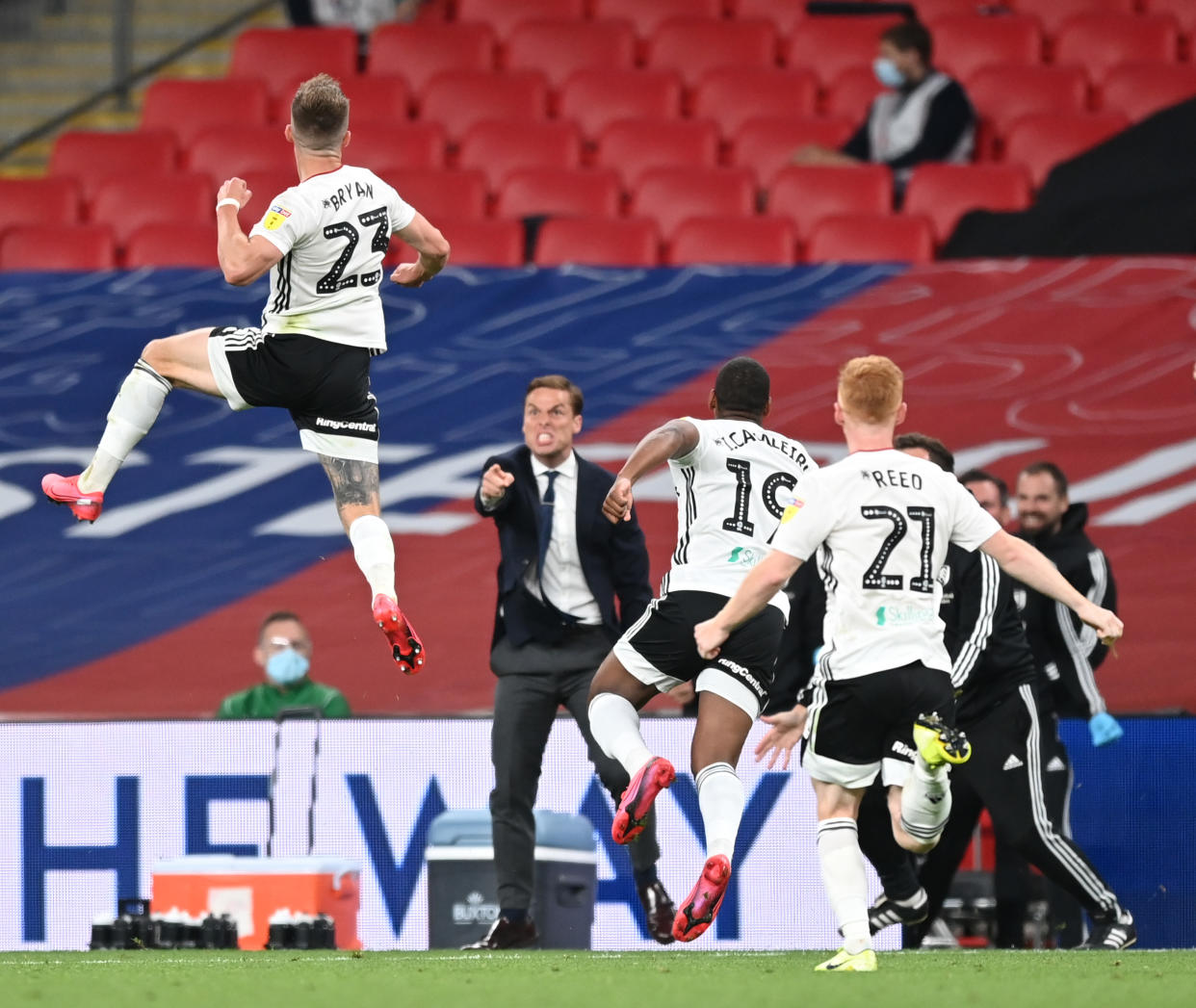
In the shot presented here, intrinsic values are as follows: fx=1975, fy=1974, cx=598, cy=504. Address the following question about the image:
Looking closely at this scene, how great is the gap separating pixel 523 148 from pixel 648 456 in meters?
7.29

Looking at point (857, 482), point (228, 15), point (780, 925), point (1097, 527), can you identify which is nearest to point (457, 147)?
point (228, 15)

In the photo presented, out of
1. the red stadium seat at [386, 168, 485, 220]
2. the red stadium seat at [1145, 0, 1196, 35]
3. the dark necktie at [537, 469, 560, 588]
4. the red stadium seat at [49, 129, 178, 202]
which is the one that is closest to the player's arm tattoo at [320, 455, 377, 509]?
the dark necktie at [537, 469, 560, 588]

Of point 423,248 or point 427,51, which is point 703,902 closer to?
point 423,248

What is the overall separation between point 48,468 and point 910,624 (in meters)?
6.27

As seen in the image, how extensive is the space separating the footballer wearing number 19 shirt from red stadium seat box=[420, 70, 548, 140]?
7.03 meters

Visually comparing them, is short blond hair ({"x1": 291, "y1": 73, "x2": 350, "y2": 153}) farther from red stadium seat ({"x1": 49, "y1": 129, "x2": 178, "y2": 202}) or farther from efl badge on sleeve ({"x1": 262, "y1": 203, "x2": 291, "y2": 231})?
red stadium seat ({"x1": 49, "y1": 129, "x2": 178, "y2": 202})

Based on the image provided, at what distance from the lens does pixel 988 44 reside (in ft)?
45.9

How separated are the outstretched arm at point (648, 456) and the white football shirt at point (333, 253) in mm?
1039

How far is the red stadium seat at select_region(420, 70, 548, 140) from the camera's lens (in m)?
13.9

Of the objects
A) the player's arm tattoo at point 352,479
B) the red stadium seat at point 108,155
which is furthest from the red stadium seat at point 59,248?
the player's arm tattoo at point 352,479

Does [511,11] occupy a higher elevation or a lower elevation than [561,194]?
higher

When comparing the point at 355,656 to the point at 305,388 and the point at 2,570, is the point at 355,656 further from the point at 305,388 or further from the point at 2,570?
the point at 305,388

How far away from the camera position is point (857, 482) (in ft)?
19.9

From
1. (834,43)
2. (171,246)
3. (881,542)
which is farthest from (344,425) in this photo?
(834,43)
